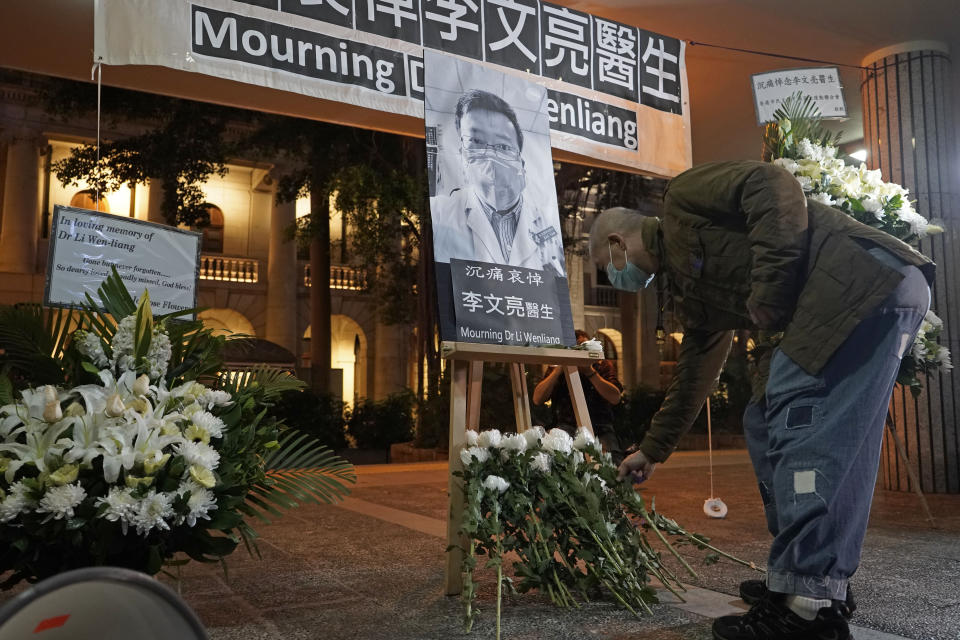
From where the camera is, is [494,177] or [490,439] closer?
[490,439]

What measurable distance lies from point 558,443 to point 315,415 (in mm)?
12431

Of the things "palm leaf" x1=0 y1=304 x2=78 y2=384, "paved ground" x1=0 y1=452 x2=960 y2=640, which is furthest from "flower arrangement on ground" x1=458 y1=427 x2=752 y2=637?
"palm leaf" x1=0 y1=304 x2=78 y2=384

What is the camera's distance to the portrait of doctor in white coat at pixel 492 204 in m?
3.46

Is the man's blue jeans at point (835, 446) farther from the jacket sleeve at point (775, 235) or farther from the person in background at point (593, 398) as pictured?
the person in background at point (593, 398)

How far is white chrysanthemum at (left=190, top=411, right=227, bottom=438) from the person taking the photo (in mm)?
2320

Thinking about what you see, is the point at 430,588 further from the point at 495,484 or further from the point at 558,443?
the point at 558,443

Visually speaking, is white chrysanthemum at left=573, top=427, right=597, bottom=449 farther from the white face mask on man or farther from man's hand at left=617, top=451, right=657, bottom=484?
the white face mask on man

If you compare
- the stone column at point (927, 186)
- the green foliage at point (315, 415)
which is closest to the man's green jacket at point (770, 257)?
the stone column at point (927, 186)

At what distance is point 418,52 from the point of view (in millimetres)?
4520

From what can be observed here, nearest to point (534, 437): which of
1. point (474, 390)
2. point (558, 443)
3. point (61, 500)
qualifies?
point (558, 443)

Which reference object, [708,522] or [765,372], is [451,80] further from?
[708,522]

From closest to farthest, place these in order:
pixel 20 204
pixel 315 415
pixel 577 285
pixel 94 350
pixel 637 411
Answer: pixel 94 350 < pixel 315 415 < pixel 637 411 < pixel 20 204 < pixel 577 285

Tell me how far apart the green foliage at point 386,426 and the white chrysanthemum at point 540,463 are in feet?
41.0

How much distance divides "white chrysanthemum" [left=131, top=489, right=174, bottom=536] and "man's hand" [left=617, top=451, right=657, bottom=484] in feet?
5.18
